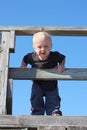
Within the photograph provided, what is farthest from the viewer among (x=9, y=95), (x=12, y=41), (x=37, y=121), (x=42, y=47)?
(x=42, y=47)

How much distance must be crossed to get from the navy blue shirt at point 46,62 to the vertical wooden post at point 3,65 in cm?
41

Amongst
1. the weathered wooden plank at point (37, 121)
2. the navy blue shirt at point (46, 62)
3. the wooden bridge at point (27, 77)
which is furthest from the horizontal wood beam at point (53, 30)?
the weathered wooden plank at point (37, 121)

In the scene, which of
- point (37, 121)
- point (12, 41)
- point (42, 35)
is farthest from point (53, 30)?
point (37, 121)

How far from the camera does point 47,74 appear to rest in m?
4.91

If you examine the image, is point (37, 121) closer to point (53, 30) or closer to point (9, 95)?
point (9, 95)

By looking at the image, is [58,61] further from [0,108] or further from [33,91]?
[0,108]

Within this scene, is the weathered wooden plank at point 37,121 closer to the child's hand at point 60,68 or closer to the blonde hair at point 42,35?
the child's hand at point 60,68

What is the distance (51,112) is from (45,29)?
1094 mm

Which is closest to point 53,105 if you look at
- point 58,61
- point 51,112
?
point 51,112

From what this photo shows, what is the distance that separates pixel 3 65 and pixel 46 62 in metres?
0.58

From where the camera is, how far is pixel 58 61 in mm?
5227

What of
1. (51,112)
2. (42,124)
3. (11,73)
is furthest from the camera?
(51,112)

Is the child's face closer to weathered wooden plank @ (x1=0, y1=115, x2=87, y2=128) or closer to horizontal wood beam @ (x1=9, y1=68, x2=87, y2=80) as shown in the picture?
horizontal wood beam @ (x1=9, y1=68, x2=87, y2=80)

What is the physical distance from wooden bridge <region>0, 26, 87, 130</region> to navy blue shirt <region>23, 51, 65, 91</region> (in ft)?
0.56
